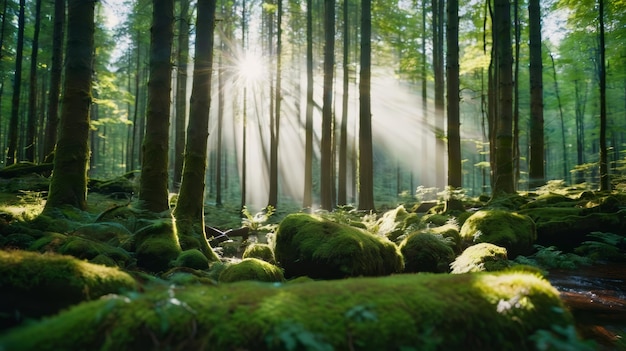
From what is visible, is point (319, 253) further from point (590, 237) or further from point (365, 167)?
point (365, 167)

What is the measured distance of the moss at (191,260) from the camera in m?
5.36

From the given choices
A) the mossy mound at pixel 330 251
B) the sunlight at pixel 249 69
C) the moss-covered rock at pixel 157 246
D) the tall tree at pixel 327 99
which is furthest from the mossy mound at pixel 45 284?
the sunlight at pixel 249 69

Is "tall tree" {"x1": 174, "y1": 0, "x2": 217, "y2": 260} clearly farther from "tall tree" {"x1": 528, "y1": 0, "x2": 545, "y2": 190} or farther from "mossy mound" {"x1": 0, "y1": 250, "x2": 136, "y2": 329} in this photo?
"tall tree" {"x1": 528, "y1": 0, "x2": 545, "y2": 190}

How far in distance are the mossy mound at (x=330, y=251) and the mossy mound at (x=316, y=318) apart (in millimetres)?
2838

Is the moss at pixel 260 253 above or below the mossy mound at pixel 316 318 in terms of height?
below

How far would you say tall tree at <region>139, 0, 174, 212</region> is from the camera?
725cm

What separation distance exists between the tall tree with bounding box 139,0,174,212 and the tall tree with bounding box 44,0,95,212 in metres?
1.18

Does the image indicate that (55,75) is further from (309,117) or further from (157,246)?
(157,246)

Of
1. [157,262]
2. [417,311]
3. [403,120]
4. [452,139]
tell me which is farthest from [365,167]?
[403,120]

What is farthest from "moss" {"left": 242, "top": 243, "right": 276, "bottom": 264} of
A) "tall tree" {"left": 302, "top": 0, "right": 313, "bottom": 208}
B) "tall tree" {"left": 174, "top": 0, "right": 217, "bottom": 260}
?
"tall tree" {"left": 302, "top": 0, "right": 313, "bottom": 208}

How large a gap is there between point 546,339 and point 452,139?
1049cm

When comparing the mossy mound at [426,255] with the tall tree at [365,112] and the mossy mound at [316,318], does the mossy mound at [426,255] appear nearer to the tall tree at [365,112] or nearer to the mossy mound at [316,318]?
the mossy mound at [316,318]

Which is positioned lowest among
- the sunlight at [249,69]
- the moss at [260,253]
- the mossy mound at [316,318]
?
the moss at [260,253]

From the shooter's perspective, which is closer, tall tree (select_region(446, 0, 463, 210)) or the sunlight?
tall tree (select_region(446, 0, 463, 210))
